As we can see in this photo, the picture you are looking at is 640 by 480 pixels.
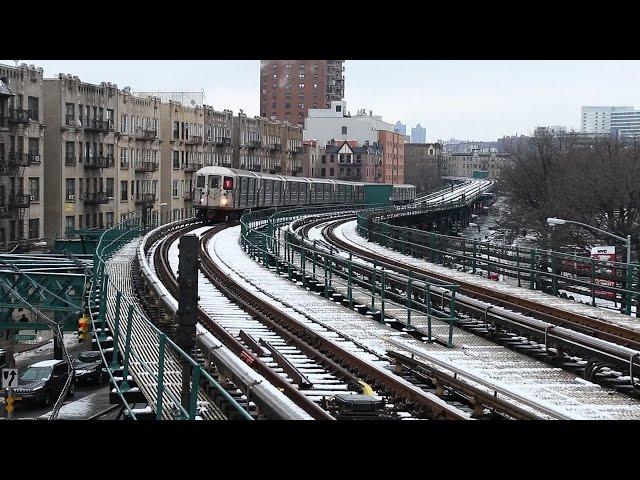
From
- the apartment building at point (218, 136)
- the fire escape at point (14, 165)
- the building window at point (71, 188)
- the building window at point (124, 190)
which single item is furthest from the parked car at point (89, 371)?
the apartment building at point (218, 136)

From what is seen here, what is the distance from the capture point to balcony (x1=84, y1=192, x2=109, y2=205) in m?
46.3

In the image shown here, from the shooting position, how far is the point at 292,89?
114688 mm

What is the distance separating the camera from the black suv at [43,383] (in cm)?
2355

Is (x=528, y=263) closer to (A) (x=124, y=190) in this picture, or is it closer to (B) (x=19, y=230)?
(B) (x=19, y=230)

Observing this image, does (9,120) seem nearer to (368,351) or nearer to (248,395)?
(368,351)

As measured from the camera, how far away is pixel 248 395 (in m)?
8.34

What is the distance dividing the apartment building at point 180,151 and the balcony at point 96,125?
7.63 meters

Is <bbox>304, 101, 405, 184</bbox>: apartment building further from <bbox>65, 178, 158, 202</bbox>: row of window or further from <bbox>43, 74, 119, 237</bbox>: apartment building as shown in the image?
<bbox>43, 74, 119, 237</bbox>: apartment building

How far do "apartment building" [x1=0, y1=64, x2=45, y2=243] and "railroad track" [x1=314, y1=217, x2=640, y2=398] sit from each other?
87.6 ft

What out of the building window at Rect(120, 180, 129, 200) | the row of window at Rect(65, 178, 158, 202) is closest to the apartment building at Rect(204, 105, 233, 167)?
the row of window at Rect(65, 178, 158, 202)

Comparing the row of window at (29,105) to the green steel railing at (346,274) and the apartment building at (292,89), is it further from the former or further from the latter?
the apartment building at (292,89)
